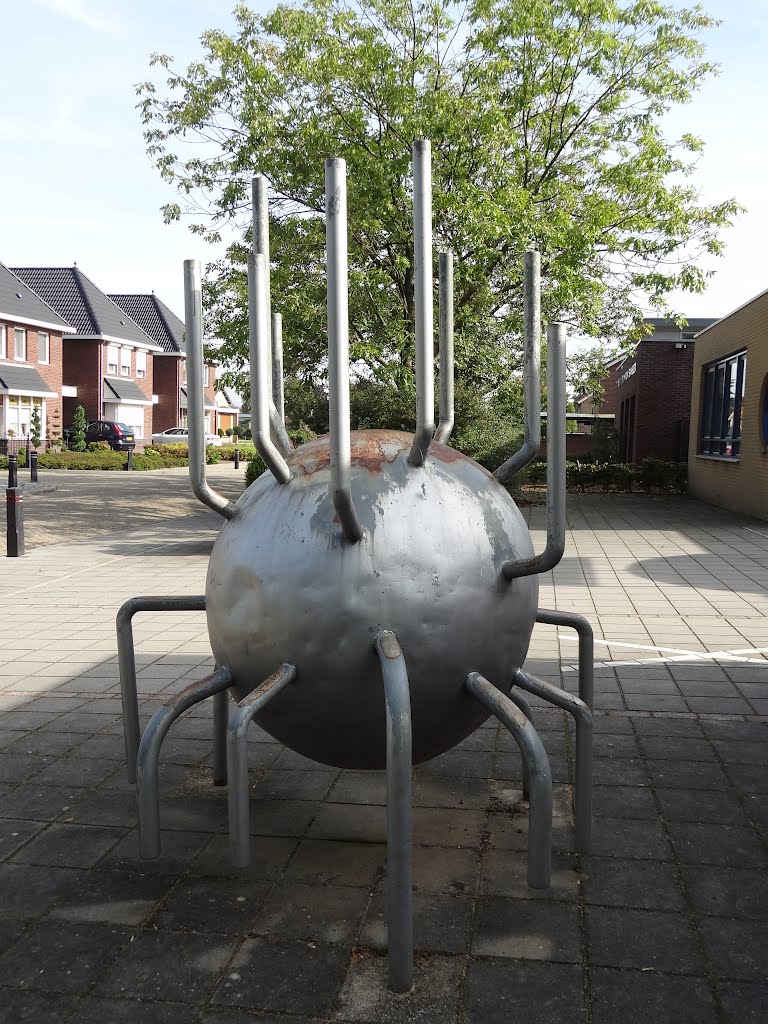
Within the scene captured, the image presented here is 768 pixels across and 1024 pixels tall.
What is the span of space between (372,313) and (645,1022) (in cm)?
1398

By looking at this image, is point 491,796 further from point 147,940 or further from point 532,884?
point 147,940

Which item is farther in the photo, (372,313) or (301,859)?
(372,313)

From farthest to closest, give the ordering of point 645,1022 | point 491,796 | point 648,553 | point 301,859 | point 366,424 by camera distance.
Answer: point 366,424 → point 648,553 → point 491,796 → point 301,859 → point 645,1022

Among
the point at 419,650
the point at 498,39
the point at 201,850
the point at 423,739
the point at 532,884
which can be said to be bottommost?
the point at 201,850

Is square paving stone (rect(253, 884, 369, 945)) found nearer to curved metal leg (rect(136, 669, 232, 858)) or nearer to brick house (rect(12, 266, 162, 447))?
curved metal leg (rect(136, 669, 232, 858))

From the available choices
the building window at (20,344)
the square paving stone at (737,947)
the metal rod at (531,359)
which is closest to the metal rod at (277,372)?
the metal rod at (531,359)

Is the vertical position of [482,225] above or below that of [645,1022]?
above

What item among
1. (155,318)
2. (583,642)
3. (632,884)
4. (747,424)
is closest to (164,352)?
(155,318)

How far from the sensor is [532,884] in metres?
3.10

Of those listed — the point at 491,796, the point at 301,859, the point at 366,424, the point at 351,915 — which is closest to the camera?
the point at 351,915

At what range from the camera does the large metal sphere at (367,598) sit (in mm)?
3270

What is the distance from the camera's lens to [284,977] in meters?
2.97

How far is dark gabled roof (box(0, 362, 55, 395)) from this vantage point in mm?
41406

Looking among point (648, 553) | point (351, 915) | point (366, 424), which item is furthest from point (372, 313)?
point (351, 915)
